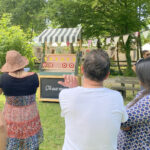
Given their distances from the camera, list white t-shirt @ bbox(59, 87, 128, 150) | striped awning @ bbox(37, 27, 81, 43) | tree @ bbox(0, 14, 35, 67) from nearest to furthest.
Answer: white t-shirt @ bbox(59, 87, 128, 150), striped awning @ bbox(37, 27, 81, 43), tree @ bbox(0, 14, 35, 67)

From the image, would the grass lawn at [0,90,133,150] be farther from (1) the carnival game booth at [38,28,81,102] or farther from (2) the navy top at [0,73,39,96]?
(2) the navy top at [0,73,39,96]

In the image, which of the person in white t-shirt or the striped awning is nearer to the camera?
the person in white t-shirt

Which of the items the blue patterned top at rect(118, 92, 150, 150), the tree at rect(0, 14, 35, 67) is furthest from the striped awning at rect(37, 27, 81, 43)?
the blue patterned top at rect(118, 92, 150, 150)

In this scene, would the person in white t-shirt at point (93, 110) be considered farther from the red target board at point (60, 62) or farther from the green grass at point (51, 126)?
the red target board at point (60, 62)

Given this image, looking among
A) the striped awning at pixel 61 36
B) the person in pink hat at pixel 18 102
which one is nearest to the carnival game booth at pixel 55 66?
the striped awning at pixel 61 36

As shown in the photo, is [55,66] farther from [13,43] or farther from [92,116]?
[92,116]

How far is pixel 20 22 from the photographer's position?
25328 millimetres

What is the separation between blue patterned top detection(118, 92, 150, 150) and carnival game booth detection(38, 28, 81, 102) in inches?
190

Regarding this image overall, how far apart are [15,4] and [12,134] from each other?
2476 centimetres

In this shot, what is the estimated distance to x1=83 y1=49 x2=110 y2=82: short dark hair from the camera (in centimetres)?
135

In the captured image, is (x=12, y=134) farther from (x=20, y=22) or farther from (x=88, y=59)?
(x=20, y=22)

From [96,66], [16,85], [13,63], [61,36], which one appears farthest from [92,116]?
[61,36]

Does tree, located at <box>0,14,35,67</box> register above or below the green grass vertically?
above

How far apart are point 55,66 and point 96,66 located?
18.5ft
